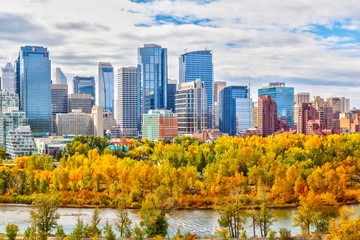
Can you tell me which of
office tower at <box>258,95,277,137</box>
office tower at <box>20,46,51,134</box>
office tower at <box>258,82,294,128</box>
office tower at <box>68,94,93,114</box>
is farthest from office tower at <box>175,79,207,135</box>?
office tower at <box>68,94,93,114</box>

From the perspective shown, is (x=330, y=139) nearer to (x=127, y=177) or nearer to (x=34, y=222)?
(x=127, y=177)

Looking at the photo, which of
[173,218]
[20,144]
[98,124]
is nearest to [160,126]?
[98,124]

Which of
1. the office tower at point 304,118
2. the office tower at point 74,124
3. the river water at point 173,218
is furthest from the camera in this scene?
the office tower at point 74,124

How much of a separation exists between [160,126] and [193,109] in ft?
47.0

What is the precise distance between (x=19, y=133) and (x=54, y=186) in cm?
3634

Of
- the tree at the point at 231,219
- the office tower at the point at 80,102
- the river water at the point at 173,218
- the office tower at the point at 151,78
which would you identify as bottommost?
the river water at the point at 173,218

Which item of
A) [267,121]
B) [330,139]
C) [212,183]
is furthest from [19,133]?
[267,121]

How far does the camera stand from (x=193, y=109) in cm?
13625

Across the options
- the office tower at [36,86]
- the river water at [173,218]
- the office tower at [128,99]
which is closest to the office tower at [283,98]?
the office tower at [128,99]

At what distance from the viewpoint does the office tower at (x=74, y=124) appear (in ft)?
525

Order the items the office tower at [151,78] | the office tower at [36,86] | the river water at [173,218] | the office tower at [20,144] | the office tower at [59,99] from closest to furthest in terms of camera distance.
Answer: the river water at [173,218] < the office tower at [20,144] < the office tower at [36,86] < the office tower at [151,78] < the office tower at [59,99]

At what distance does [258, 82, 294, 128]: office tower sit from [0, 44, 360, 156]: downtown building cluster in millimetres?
389

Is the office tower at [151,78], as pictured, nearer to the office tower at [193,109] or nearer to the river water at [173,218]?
the office tower at [193,109]

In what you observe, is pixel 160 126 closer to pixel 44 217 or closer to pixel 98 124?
pixel 98 124
